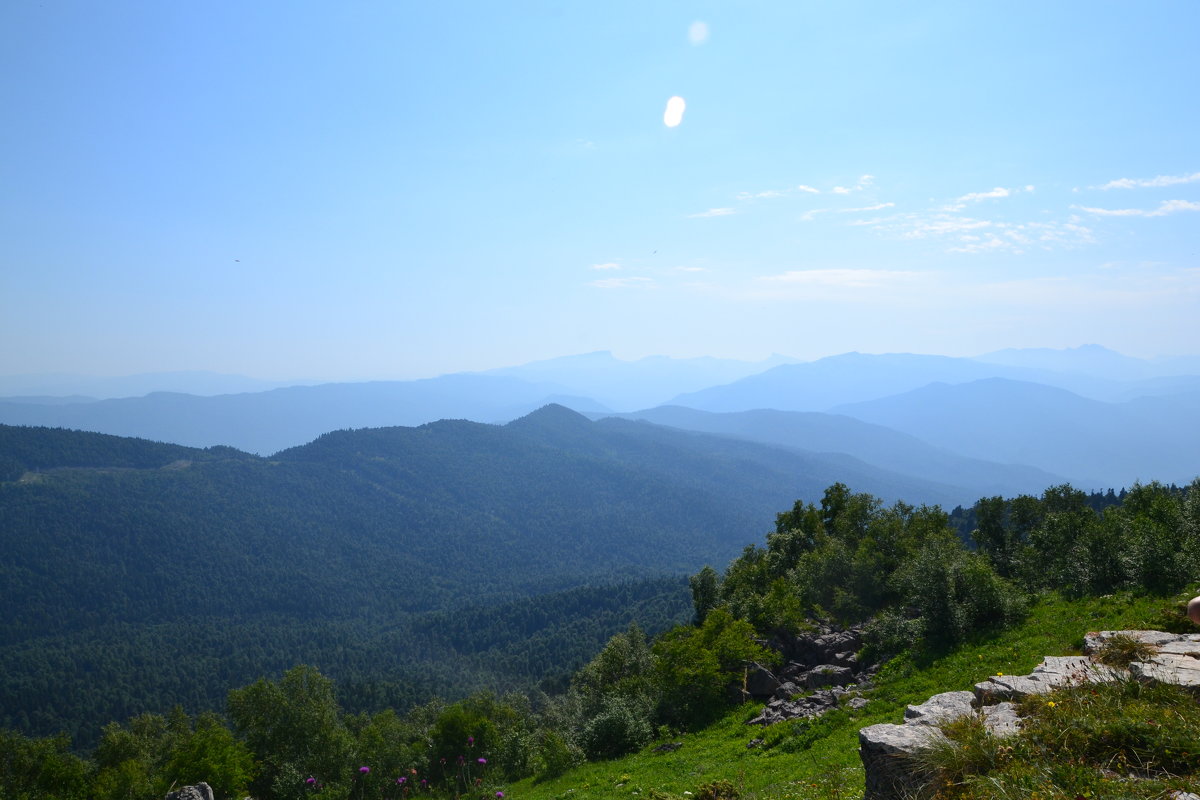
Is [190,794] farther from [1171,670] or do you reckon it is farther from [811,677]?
[1171,670]

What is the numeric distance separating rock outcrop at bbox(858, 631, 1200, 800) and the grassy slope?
3857 mm

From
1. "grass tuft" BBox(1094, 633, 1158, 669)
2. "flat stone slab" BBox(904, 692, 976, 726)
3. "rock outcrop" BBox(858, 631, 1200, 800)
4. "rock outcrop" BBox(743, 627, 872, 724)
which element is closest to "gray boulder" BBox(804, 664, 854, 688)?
"rock outcrop" BBox(743, 627, 872, 724)

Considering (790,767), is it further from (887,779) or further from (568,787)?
(568,787)

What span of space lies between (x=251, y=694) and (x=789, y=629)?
41250mm

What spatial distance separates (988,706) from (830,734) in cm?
1047

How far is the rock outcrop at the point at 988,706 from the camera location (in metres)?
10.5

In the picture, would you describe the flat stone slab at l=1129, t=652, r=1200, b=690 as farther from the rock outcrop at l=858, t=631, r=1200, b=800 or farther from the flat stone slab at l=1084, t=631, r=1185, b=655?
the flat stone slab at l=1084, t=631, r=1185, b=655

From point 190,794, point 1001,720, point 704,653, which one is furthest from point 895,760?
point 190,794

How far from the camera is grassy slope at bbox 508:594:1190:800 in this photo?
18.2m

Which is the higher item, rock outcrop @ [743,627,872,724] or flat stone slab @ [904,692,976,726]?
flat stone slab @ [904,692,976,726]

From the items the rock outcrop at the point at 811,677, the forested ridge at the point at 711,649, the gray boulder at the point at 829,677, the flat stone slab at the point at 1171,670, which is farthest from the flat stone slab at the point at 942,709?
the gray boulder at the point at 829,677

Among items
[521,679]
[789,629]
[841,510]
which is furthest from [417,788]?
[521,679]

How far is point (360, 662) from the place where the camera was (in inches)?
7298

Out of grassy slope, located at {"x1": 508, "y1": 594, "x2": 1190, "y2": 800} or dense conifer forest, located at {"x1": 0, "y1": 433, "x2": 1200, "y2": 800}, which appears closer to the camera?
grassy slope, located at {"x1": 508, "y1": 594, "x2": 1190, "y2": 800}
